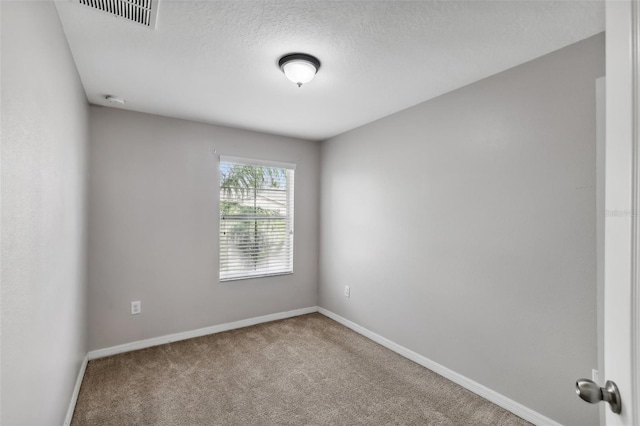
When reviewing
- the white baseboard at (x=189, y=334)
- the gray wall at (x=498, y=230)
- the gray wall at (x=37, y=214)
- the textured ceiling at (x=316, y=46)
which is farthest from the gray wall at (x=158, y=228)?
the gray wall at (x=498, y=230)

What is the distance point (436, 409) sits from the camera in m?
2.23

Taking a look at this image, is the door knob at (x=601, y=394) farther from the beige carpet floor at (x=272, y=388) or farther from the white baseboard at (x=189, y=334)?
the white baseboard at (x=189, y=334)

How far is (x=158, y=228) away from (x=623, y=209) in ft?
11.6

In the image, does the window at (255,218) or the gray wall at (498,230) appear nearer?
the gray wall at (498,230)

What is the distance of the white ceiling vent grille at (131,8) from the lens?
1564mm

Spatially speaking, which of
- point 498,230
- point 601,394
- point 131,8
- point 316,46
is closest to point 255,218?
point 316,46

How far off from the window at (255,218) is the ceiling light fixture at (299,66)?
1.79 meters

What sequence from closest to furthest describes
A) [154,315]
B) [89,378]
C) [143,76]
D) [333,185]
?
[143,76] < [89,378] < [154,315] < [333,185]

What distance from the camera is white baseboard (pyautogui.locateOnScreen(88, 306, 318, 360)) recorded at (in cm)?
303

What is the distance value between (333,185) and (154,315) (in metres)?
2.55

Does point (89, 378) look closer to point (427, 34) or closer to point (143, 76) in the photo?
point (143, 76)

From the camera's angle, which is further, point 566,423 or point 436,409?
point 436,409

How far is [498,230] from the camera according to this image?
231cm

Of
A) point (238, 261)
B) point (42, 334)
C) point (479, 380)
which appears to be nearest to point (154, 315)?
point (238, 261)
